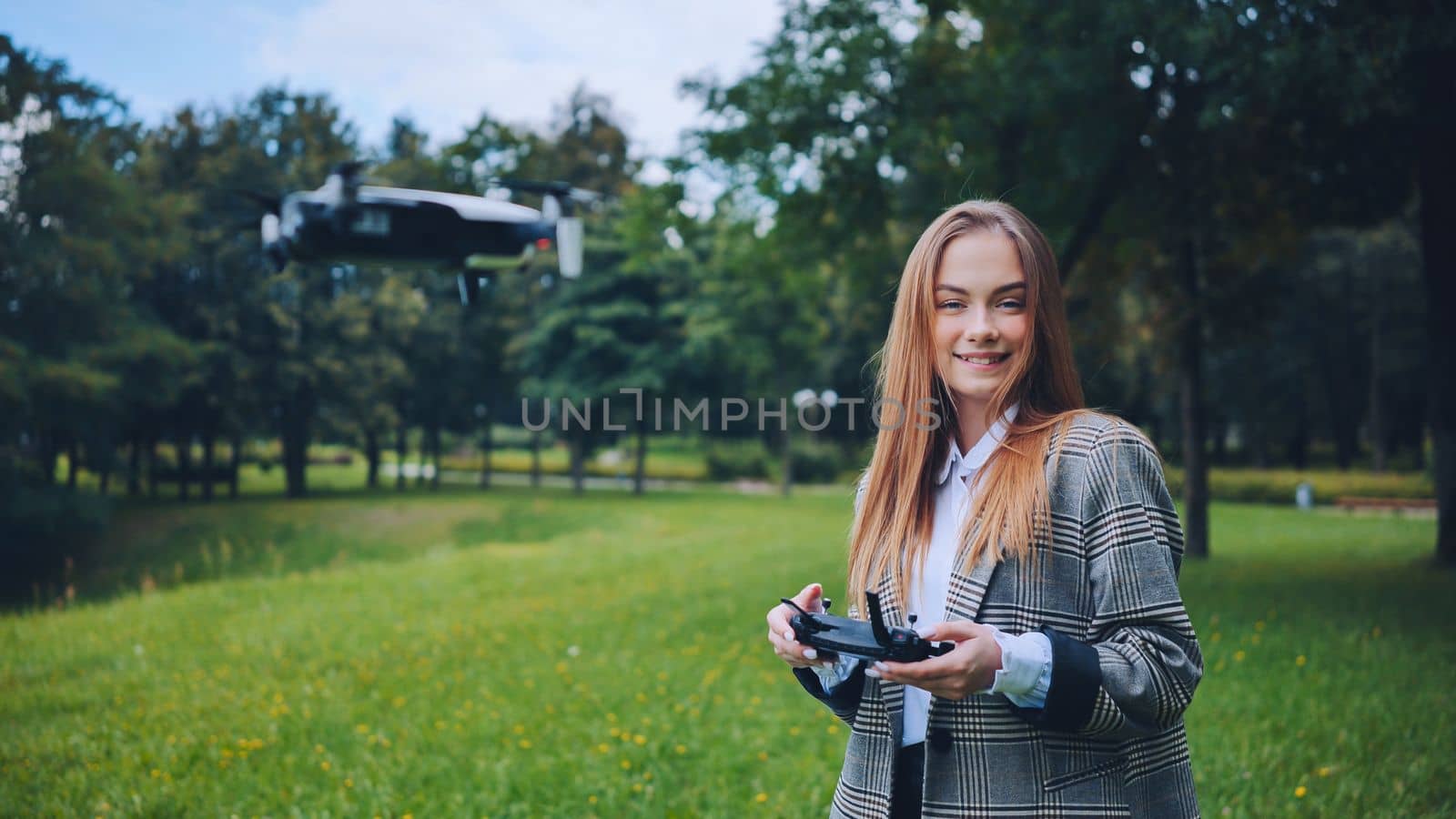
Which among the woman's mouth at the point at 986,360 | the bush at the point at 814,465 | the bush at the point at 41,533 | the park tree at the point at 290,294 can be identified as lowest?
the bush at the point at 814,465

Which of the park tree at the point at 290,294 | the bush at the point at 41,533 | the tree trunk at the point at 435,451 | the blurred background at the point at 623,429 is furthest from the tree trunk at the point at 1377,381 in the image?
the bush at the point at 41,533

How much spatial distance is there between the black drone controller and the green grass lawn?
296 centimetres

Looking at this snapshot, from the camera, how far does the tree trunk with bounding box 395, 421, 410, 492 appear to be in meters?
21.0

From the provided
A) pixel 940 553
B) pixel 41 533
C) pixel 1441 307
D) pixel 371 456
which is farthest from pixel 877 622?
pixel 371 456

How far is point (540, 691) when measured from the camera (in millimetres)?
5992

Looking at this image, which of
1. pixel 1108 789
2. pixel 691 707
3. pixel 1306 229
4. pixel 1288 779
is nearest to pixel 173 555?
pixel 691 707

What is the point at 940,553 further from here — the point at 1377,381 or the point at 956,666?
the point at 1377,381

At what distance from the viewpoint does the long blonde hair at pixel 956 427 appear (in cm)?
152

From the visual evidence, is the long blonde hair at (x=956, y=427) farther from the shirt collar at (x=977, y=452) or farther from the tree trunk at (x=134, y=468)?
the tree trunk at (x=134, y=468)

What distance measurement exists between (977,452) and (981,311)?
0.25 meters

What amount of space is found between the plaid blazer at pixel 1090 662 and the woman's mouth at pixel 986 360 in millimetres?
172

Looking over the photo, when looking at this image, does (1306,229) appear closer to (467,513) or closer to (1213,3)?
(1213,3)

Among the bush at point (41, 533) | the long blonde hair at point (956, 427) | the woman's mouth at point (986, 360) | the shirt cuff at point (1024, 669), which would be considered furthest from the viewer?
the bush at point (41, 533)

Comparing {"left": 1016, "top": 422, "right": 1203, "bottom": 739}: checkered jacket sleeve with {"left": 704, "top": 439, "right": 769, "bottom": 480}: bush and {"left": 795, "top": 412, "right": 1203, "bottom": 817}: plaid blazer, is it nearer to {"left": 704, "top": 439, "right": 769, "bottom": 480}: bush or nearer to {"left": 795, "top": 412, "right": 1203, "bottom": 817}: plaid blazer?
{"left": 795, "top": 412, "right": 1203, "bottom": 817}: plaid blazer
